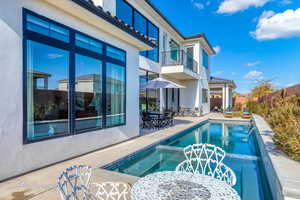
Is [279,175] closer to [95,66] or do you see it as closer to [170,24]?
[95,66]

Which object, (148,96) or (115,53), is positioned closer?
(115,53)

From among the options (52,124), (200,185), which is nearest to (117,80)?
(52,124)

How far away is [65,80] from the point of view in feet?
15.8

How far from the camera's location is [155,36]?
12641mm

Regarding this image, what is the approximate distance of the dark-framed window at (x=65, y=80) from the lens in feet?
13.1

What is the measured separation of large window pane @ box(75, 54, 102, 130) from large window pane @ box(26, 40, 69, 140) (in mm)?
403

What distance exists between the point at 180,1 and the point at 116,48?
565 inches

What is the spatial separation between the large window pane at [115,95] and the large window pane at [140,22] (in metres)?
4.96

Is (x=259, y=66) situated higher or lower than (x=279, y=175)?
higher

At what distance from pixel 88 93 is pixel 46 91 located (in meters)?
1.35

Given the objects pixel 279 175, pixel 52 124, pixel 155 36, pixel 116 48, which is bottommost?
pixel 279 175

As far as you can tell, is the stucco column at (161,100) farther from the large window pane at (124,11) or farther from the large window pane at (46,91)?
the large window pane at (46,91)

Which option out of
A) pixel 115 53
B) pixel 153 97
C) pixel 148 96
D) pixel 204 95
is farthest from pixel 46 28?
pixel 204 95

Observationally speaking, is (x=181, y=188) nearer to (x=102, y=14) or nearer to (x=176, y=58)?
(x=102, y=14)
